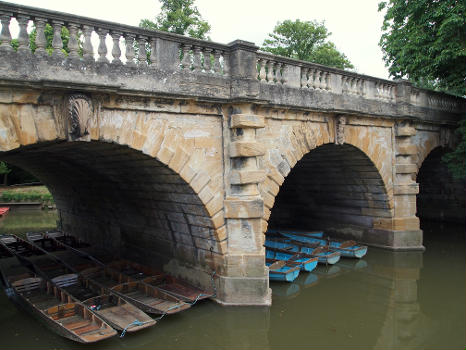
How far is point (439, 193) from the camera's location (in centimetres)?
1738

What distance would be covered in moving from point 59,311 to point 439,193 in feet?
51.5

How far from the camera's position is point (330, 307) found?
27.2 feet

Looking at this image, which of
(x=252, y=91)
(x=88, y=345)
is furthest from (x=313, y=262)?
(x=88, y=345)

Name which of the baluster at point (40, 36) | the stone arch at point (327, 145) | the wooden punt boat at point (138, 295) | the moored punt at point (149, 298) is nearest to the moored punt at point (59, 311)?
the wooden punt boat at point (138, 295)

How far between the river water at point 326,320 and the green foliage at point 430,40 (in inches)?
239

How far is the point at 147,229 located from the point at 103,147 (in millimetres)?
3172

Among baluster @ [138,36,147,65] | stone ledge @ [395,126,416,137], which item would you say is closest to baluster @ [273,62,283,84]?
baluster @ [138,36,147,65]

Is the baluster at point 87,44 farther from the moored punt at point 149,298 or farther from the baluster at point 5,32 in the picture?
the moored punt at point 149,298

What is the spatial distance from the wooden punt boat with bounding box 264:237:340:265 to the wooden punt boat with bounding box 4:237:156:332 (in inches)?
193

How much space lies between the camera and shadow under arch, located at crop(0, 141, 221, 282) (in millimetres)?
7758

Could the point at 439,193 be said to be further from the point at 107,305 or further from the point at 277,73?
the point at 107,305

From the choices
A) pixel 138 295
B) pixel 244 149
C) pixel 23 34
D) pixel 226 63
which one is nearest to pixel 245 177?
pixel 244 149

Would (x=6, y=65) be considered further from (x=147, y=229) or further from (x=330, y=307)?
(x=330, y=307)

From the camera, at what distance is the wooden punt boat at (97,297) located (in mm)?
6961
